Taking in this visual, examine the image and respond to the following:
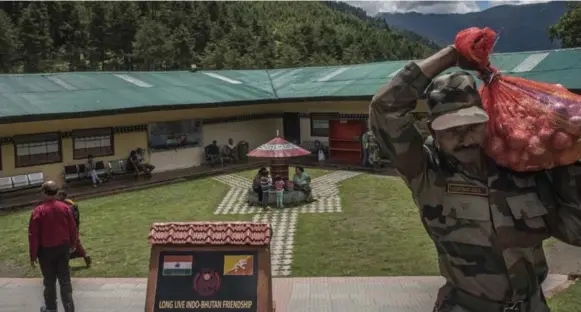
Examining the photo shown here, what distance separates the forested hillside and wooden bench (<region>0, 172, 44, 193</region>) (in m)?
35.7

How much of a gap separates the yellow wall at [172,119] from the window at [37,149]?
0.15m

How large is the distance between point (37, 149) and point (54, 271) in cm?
1208

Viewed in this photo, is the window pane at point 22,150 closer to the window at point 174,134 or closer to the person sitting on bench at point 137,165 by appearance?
the person sitting on bench at point 137,165

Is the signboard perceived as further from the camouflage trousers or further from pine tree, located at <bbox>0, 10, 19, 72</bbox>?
pine tree, located at <bbox>0, 10, 19, 72</bbox>

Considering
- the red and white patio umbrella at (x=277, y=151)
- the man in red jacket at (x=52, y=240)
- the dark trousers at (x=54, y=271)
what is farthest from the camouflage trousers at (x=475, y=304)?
the red and white patio umbrella at (x=277, y=151)

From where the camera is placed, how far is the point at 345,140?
75.8 feet

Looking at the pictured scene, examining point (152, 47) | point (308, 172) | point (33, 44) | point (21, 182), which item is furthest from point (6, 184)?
point (152, 47)

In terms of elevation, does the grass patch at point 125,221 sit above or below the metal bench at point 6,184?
below

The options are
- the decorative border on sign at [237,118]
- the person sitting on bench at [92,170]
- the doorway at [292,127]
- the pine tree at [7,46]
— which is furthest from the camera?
the pine tree at [7,46]

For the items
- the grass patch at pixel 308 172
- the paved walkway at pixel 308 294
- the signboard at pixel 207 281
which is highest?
the signboard at pixel 207 281

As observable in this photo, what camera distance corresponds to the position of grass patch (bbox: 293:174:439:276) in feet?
30.9

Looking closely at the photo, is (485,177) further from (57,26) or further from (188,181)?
(57,26)

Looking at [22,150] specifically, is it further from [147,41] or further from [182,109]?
[147,41]

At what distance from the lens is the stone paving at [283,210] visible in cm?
1031
